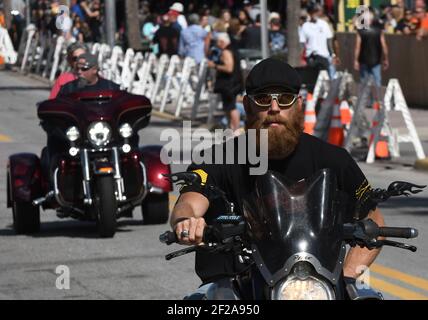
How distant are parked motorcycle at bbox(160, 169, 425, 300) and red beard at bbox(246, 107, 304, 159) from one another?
38 centimetres

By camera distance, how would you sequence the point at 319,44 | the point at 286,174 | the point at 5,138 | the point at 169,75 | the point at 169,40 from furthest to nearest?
the point at 169,40 → the point at 319,44 → the point at 169,75 → the point at 5,138 → the point at 286,174

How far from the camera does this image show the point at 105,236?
13.4m

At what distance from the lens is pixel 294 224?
4.93 meters

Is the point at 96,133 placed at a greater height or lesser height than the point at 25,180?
greater

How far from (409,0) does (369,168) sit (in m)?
19.1

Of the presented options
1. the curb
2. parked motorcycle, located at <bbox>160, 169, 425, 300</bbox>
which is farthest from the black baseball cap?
the curb

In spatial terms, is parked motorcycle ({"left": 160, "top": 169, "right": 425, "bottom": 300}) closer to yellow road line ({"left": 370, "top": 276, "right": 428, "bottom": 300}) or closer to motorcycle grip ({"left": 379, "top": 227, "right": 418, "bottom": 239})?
motorcycle grip ({"left": 379, "top": 227, "right": 418, "bottom": 239})

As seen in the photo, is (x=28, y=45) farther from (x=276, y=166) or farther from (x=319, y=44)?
(x=276, y=166)

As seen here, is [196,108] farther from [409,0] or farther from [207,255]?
[207,255]

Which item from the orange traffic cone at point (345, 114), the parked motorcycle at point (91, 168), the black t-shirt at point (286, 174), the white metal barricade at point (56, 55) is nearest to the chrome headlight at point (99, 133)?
the parked motorcycle at point (91, 168)

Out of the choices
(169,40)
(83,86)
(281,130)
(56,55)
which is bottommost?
(56,55)

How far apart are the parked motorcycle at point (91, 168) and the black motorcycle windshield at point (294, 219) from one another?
26.7ft

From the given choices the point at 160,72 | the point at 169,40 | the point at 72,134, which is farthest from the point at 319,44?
the point at 72,134

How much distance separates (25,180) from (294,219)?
897cm
